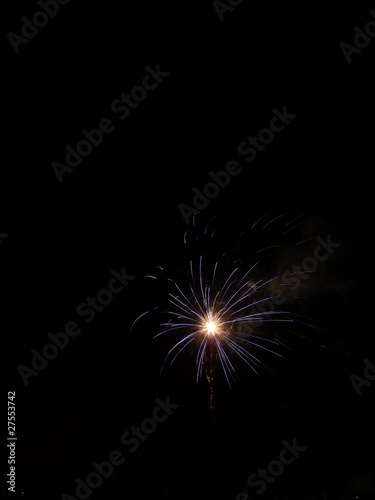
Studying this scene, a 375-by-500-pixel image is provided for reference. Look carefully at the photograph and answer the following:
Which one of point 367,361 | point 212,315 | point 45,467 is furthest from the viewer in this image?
point 45,467

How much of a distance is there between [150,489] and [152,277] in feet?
39.2

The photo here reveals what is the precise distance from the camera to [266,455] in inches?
856

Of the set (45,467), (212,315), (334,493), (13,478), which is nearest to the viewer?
(212,315)

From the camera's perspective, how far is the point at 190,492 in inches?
774

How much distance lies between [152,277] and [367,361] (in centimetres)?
983

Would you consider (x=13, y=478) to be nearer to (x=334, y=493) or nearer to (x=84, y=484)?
(x=84, y=484)

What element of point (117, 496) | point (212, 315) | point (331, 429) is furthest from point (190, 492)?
point (212, 315)

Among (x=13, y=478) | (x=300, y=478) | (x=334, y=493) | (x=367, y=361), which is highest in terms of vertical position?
(x=13, y=478)

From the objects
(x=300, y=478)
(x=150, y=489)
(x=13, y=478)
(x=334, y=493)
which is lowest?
(x=334, y=493)

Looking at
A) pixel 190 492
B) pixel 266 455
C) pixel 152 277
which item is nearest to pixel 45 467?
pixel 190 492

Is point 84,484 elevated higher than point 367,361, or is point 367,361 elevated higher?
point 84,484

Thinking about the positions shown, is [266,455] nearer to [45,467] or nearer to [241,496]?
[241,496]

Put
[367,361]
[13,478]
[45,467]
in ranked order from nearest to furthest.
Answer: [13,478] → [367,361] → [45,467]

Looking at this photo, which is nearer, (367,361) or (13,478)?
(13,478)
